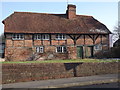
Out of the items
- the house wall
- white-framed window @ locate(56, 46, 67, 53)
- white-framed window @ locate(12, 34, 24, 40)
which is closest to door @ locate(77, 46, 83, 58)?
the house wall

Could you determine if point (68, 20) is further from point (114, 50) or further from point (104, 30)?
point (114, 50)

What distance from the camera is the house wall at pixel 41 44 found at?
75.2ft

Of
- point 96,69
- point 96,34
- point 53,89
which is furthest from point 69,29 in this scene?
point 53,89

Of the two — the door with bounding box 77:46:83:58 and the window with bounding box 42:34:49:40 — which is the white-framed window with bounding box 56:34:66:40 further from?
the door with bounding box 77:46:83:58

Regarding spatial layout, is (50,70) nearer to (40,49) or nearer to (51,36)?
(40,49)

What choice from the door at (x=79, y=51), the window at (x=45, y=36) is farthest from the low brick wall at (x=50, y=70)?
the window at (x=45, y=36)

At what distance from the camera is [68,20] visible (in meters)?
28.0

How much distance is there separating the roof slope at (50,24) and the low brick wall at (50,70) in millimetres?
10870

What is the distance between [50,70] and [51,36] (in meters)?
11.4

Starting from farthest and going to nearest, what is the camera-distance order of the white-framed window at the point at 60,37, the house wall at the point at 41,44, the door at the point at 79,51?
the door at the point at 79,51 → the white-framed window at the point at 60,37 → the house wall at the point at 41,44

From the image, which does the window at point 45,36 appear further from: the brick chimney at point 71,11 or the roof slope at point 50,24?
the brick chimney at point 71,11

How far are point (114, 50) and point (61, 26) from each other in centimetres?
962

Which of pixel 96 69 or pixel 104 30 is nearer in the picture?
pixel 96 69

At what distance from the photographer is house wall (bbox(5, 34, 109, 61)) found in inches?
902
